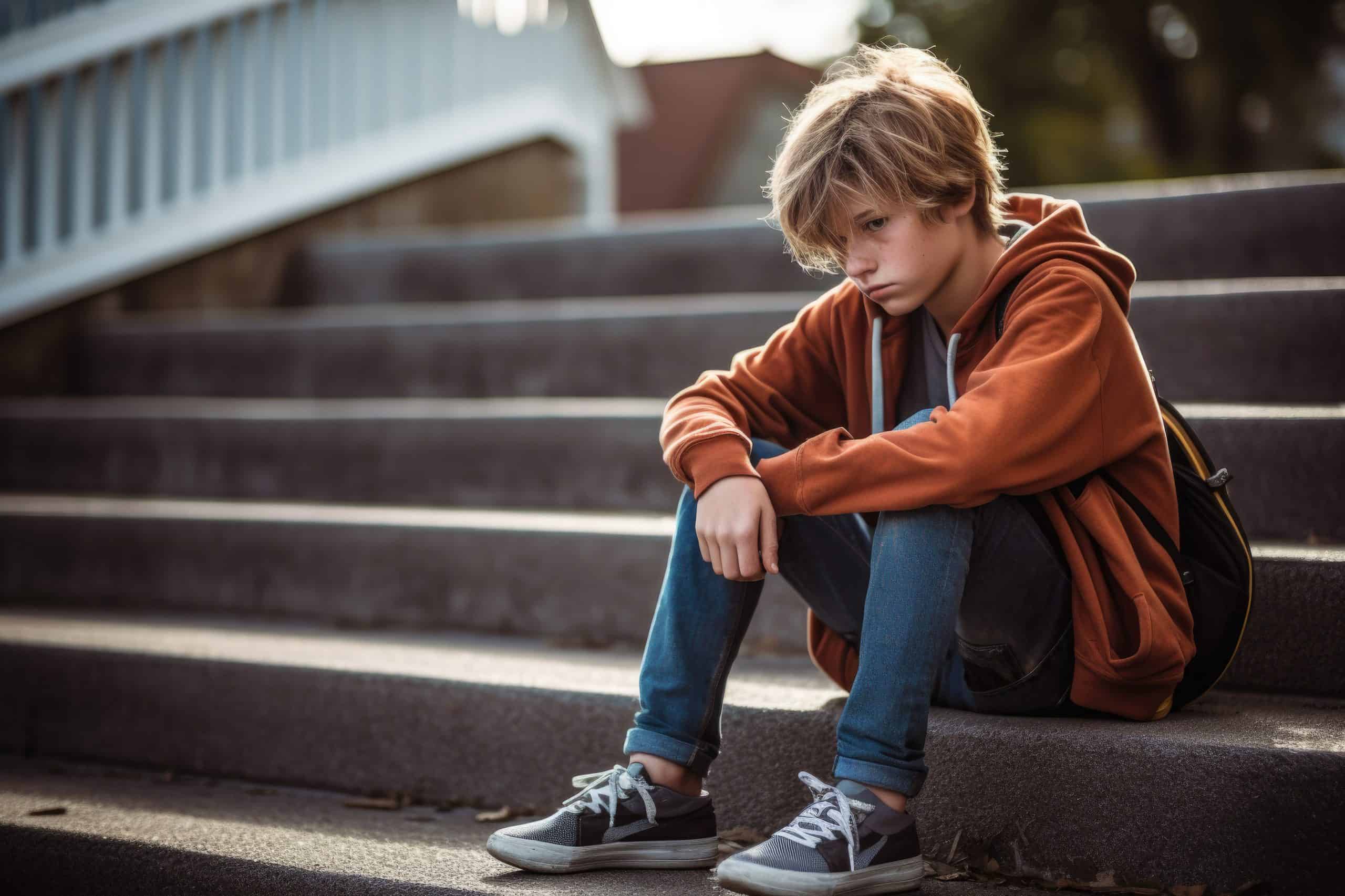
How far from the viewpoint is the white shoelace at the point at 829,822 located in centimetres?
130

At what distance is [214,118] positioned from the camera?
3807 millimetres

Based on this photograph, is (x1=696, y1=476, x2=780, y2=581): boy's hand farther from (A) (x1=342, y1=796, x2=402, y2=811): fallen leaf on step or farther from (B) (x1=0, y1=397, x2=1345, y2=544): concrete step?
(B) (x1=0, y1=397, x2=1345, y2=544): concrete step

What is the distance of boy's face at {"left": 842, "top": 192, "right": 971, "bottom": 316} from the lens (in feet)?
4.84

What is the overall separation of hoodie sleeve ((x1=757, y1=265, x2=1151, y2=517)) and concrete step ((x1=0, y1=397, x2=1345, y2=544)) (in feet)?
2.58

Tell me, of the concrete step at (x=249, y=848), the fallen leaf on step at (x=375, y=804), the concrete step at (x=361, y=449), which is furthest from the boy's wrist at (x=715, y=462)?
the concrete step at (x=361, y=449)

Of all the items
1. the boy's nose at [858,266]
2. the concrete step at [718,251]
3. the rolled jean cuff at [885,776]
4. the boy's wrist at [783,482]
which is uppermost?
the concrete step at [718,251]

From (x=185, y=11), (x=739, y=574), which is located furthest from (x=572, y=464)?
(x=185, y=11)

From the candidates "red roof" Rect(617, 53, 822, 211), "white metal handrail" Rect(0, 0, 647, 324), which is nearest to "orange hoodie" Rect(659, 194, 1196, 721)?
"white metal handrail" Rect(0, 0, 647, 324)

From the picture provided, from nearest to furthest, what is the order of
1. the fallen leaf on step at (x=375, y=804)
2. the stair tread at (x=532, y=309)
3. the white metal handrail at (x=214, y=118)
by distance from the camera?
the fallen leaf on step at (x=375, y=804)
the stair tread at (x=532, y=309)
the white metal handrail at (x=214, y=118)

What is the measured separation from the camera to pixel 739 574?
1438 mm

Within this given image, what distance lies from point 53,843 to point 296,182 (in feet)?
9.54

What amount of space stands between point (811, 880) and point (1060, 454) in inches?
23.4

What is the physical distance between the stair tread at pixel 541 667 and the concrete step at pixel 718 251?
4.51 ft

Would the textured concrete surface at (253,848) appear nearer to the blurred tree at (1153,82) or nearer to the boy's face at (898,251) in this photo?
the boy's face at (898,251)
